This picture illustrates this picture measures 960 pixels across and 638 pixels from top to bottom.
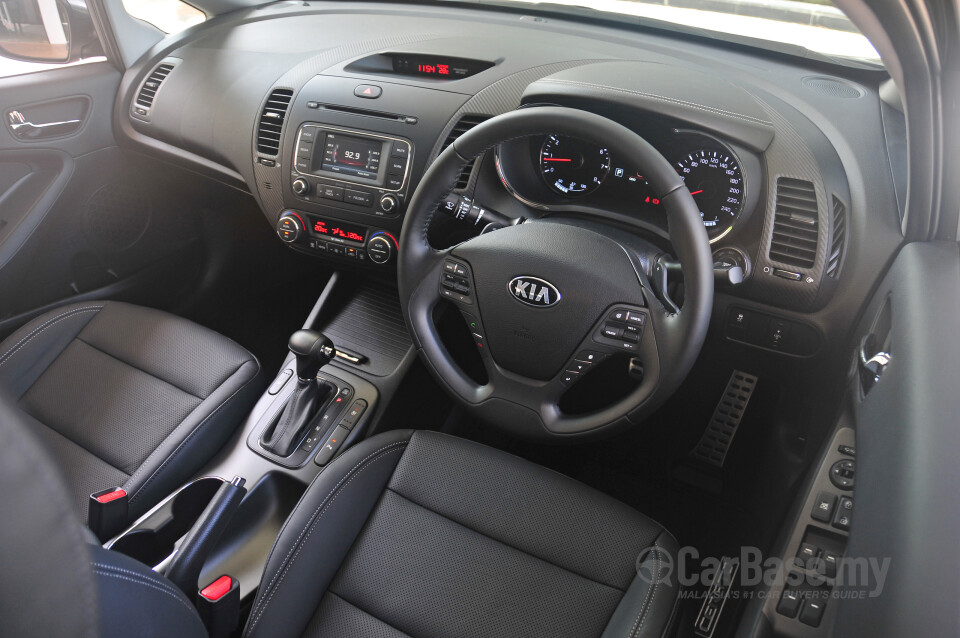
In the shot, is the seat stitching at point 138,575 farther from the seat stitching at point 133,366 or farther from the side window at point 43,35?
the side window at point 43,35

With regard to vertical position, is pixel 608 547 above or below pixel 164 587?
below

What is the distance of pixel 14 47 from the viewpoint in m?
2.09

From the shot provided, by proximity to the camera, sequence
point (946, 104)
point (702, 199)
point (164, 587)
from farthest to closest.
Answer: point (702, 199) < point (946, 104) < point (164, 587)

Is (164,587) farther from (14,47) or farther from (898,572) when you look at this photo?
(14,47)

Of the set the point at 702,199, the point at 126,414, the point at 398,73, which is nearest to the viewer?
the point at 702,199

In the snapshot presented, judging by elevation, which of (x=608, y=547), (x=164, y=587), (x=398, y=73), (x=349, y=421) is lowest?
(x=349, y=421)

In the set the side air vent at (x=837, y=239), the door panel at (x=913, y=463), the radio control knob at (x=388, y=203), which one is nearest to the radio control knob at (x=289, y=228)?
the radio control knob at (x=388, y=203)

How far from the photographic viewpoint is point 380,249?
1813 millimetres

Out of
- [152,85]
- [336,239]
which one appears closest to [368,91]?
[336,239]

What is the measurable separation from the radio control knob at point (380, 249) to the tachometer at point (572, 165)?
450 mm

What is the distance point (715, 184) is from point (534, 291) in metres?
0.42

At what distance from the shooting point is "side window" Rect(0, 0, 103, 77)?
207cm

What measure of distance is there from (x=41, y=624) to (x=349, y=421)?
129 centimetres

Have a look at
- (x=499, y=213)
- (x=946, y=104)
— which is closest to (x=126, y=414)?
(x=499, y=213)
